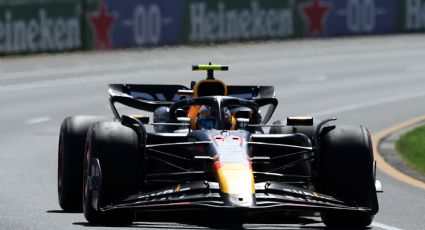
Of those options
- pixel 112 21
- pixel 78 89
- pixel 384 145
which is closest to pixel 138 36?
pixel 112 21

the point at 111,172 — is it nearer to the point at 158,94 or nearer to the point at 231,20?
the point at 158,94

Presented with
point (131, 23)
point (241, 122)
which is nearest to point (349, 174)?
point (241, 122)

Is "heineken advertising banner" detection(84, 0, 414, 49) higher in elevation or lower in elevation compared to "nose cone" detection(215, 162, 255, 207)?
lower

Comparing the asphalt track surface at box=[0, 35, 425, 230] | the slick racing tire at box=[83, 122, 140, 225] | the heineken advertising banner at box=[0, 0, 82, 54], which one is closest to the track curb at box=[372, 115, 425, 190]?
the asphalt track surface at box=[0, 35, 425, 230]

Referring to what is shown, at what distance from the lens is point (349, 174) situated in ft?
41.5

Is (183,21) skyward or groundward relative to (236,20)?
skyward

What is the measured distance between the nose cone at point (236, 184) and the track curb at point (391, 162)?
15.4ft

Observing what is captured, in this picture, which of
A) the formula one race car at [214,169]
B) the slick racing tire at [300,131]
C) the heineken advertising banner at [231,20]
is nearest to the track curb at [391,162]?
the slick racing tire at [300,131]

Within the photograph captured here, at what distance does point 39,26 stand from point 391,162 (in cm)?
2226

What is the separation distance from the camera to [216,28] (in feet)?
146

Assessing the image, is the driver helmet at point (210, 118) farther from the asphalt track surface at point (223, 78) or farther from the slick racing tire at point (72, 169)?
the asphalt track surface at point (223, 78)

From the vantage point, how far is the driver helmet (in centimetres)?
1395

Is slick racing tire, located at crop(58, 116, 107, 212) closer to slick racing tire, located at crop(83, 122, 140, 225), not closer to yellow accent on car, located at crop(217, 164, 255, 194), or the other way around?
slick racing tire, located at crop(83, 122, 140, 225)

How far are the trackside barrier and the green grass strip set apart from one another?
731 inches
